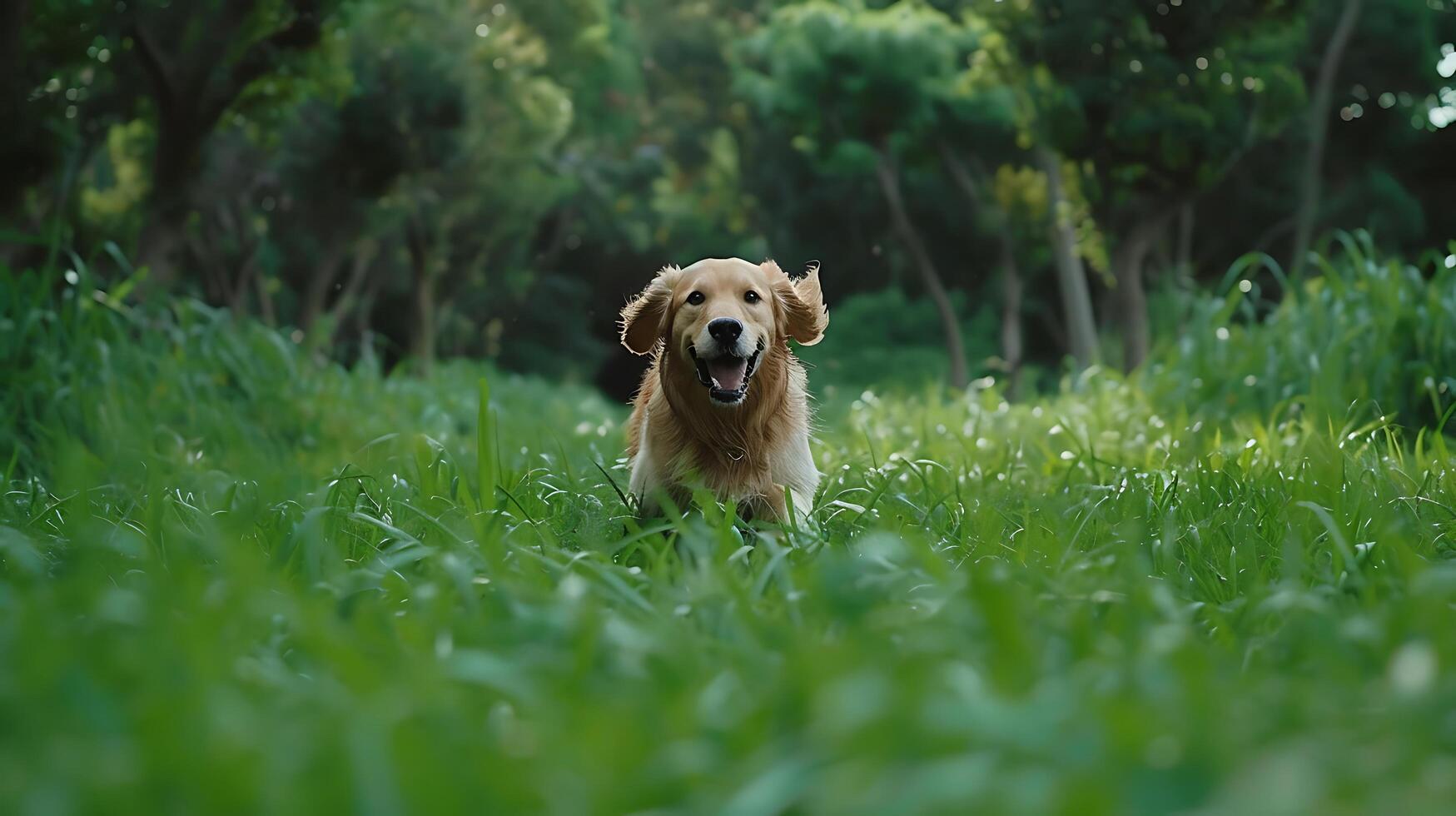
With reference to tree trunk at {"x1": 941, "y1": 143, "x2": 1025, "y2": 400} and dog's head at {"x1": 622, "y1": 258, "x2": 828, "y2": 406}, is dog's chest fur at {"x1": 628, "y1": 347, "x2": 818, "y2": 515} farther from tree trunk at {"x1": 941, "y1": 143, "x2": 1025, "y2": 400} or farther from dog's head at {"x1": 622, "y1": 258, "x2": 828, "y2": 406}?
tree trunk at {"x1": 941, "y1": 143, "x2": 1025, "y2": 400}

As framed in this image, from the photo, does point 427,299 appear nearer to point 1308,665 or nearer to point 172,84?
point 172,84

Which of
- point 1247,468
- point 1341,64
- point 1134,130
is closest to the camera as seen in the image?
point 1247,468

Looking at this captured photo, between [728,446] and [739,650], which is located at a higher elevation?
[739,650]

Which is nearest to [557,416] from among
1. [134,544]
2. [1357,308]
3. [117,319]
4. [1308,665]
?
[117,319]

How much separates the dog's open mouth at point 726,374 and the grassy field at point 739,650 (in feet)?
1.30

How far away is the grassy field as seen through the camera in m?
1.20

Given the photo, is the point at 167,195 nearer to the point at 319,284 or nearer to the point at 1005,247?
the point at 319,284

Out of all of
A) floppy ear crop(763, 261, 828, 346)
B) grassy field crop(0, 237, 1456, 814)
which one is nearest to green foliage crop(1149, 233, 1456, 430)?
grassy field crop(0, 237, 1456, 814)

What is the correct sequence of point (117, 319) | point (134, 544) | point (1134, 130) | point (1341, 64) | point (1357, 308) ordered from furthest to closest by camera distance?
point (1341, 64) → point (1134, 130) → point (117, 319) → point (1357, 308) → point (134, 544)

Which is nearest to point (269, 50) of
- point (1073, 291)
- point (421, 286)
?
point (1073, 291)

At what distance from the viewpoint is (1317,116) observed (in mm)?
15828

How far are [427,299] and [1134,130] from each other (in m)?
13.9

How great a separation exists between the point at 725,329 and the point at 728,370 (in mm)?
130

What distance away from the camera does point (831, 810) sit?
1170 mm
